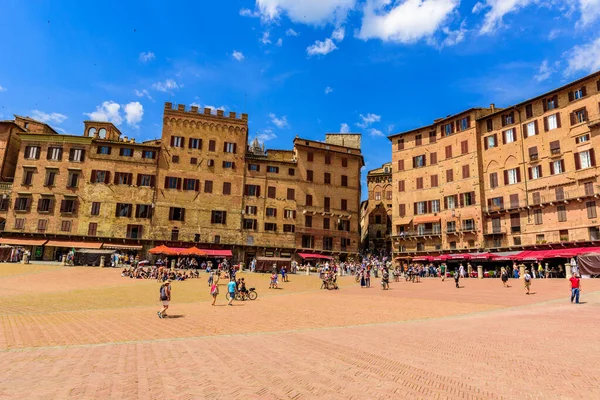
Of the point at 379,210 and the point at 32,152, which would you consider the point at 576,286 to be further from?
the point at 32,152

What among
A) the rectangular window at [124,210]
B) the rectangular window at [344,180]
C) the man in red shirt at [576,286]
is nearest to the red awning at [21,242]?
the rectangular window at [124,210]

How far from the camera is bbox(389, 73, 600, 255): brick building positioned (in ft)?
125

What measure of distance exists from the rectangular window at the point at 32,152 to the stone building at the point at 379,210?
51.9 metres

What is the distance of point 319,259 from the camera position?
167 feet

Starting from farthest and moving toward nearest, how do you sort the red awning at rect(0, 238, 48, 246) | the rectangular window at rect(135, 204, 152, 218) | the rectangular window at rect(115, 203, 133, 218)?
the rectangular window at rect(135, 204, 152, 218), the rectangular window at rect(115, 203, 133, 218), the red awning at rect(0, 238, 48, 246)

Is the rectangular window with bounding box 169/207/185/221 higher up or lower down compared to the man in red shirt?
higher up

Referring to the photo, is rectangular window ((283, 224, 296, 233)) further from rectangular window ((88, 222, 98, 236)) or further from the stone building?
rectangular window ((88, 222, 98, 236))

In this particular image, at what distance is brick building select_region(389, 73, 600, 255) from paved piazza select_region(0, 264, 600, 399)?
76.8ft

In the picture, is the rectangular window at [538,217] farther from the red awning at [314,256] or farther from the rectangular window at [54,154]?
the rectangular window at [54,154]

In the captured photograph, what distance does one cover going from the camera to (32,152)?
156 ft

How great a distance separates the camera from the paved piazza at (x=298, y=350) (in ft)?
22.1

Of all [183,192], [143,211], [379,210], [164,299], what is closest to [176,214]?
[183,192]

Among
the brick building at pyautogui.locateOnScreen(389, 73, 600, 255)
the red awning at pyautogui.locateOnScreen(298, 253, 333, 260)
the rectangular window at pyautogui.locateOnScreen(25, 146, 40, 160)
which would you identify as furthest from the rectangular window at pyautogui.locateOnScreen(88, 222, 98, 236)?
the brick building at pyautogui.locateOnScreen(389, 73, 600, 255)

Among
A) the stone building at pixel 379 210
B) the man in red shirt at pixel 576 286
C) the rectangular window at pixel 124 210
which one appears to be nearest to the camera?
the man in red shirt at pixel 576 286
